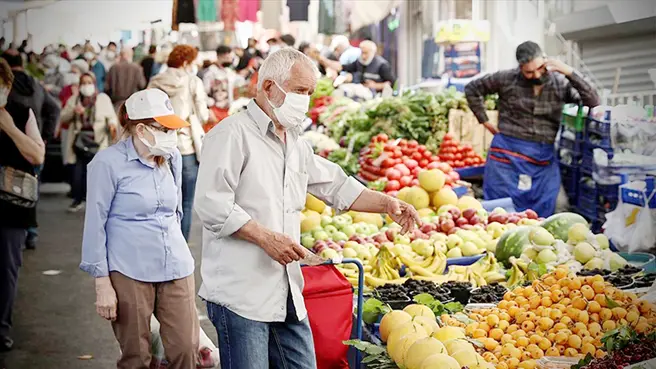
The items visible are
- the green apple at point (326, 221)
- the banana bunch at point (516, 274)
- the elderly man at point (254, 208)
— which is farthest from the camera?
the green apple at point (326, 221)

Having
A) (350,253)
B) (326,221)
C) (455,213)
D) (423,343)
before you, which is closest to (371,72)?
(326,221)

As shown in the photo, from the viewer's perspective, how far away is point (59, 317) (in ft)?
28.1

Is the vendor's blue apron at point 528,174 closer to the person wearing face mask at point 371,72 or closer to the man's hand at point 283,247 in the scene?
the man's hand at point 283,247

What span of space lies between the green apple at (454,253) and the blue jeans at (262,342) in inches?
113

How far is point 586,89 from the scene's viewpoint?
29.1 ft

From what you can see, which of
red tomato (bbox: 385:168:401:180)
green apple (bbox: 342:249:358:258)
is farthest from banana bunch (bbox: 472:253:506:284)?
red tomato (bbox: 385:168:401:180)

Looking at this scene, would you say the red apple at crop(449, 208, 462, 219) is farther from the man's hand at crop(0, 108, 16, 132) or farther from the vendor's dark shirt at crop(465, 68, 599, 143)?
the man's hand at crop(0, 108, 16, 132)

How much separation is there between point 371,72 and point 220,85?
2530mm

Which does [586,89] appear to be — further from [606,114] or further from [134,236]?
[134,236]

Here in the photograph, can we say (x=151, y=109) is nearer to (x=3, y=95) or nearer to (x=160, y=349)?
(x=160, y=349)

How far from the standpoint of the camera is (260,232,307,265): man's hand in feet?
12.4

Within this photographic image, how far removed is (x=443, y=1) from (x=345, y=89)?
17.0 feet

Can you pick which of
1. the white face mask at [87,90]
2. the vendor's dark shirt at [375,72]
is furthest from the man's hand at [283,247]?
the vendor's dark shirt at [375,72]

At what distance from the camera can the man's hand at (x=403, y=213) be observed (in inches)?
169
